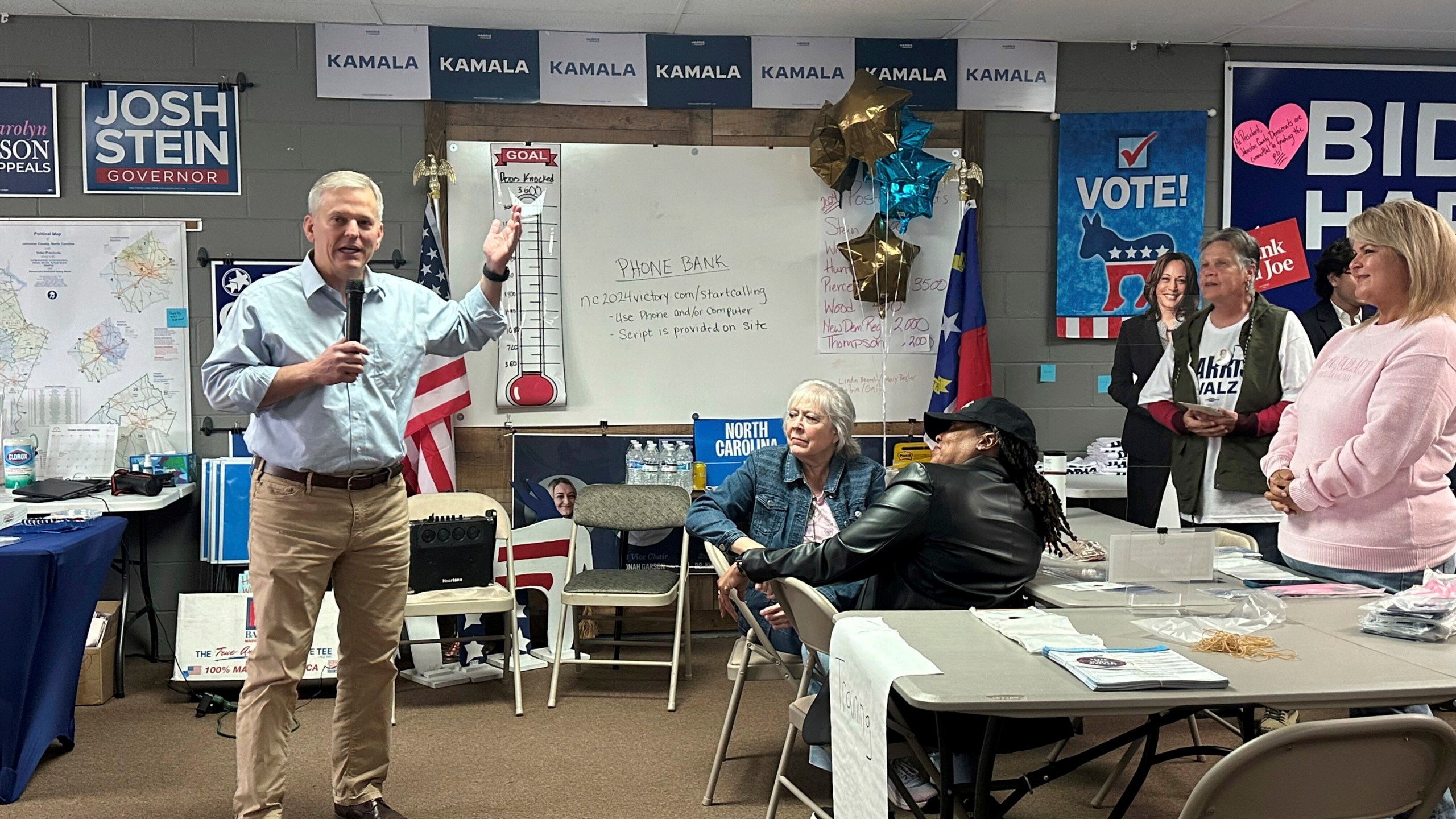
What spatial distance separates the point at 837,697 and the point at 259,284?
180 centimetres

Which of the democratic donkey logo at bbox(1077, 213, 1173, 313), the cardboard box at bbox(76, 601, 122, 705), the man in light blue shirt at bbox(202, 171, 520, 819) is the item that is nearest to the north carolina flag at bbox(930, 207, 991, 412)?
the democratic donkey logo at bbox(1077, 213, 1173, 313)

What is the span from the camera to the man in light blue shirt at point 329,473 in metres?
2.78

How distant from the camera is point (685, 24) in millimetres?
4961

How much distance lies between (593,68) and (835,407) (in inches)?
96.4

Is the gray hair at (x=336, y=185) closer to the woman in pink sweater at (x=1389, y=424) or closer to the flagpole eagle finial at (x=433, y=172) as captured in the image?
the flagpole eagle finial at (x=433, y=172)

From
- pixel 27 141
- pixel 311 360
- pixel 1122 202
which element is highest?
pixel 27 141

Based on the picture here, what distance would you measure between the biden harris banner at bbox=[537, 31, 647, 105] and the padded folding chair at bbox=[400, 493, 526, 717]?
6.00 feet

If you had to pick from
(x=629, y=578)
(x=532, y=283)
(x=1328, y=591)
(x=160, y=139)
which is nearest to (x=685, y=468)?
(x=629, y=578)

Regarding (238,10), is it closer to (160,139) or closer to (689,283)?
(160,139)

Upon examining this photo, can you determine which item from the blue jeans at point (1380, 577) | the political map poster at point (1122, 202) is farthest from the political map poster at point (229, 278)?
the blue jeans at point (1380, 577)

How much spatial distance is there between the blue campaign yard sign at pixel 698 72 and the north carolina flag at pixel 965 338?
1204 millimetres

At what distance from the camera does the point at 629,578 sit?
4.46 meters

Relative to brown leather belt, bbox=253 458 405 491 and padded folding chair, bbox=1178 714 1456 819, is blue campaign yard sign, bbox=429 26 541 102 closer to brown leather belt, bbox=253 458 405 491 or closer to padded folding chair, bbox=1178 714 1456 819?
brown leather belt, bbox=253 458 405 491

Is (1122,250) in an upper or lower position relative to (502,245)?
upper
